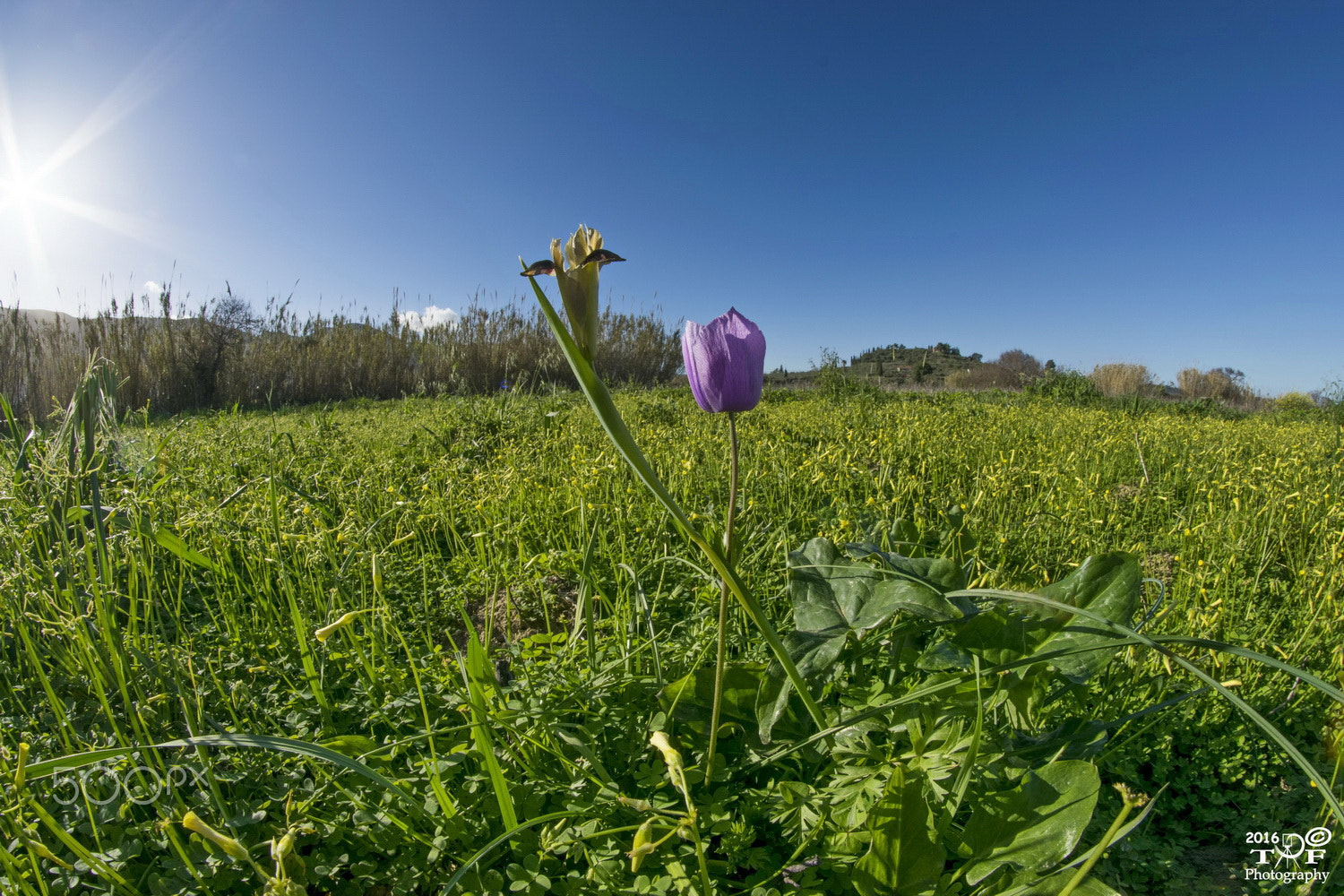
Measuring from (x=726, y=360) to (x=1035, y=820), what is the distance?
651mm

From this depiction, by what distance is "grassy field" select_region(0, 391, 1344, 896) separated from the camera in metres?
0.79

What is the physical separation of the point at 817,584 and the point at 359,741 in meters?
0.72

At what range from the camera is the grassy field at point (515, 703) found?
0.79m

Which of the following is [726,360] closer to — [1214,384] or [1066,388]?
[1066,388]

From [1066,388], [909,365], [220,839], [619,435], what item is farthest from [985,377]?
[220,839]

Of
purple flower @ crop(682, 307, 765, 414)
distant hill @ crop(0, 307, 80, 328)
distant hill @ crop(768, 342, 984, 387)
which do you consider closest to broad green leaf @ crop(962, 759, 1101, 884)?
purple flower @ crop(682, 307, 765, 414)

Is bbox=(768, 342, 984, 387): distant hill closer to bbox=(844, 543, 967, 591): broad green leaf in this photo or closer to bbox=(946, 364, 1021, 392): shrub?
bbox=(946, 364, 1021, 392): shrub

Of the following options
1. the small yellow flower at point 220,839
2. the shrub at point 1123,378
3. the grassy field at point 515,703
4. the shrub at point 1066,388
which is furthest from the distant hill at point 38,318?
the shrub at point 1123,378

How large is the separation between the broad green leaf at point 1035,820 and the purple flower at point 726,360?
56 cm

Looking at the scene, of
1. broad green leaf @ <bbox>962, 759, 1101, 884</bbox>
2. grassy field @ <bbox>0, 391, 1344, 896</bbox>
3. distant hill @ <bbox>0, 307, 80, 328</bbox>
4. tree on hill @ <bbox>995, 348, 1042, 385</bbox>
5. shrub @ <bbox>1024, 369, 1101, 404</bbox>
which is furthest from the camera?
tree on hill @ <bbox>995, 348, 1042, 385</bbox>

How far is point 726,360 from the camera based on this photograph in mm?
745

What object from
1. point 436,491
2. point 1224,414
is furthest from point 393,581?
point 1224,414

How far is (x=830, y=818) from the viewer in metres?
0.80

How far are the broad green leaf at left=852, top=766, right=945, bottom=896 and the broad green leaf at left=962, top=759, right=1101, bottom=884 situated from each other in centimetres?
5
